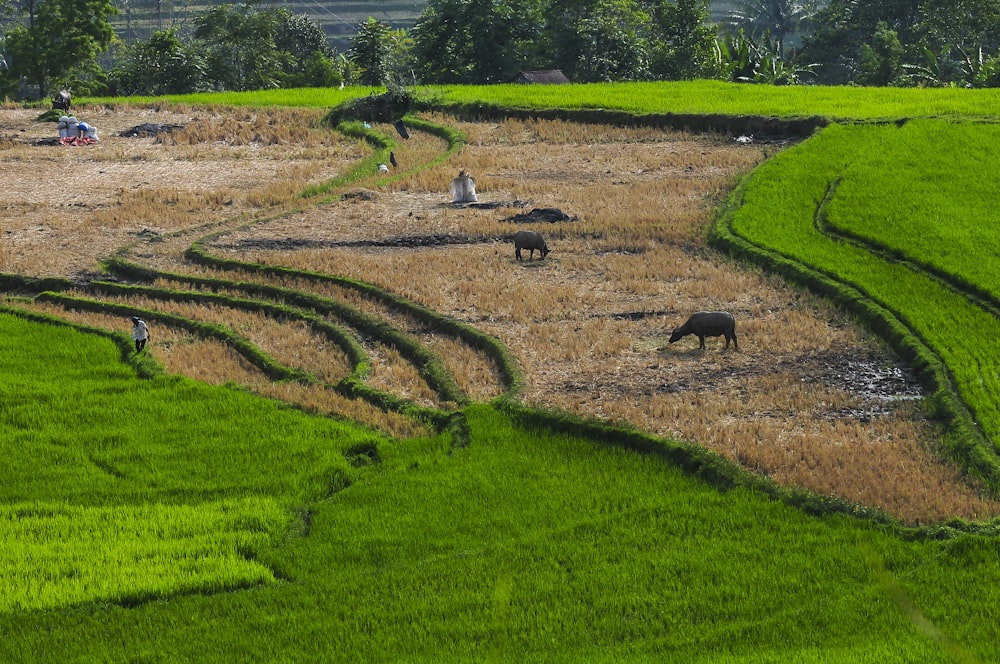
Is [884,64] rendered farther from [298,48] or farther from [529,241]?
[529,241]

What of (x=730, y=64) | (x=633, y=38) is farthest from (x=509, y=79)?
(x=730, y=64)

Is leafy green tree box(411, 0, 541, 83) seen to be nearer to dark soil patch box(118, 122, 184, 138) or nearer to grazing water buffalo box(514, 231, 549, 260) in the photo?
dark soil patch box(118, 122, 184, 138)

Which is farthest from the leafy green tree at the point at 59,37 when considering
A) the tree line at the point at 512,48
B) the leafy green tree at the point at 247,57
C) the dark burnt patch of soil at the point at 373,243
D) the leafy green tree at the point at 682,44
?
the dark burnt patch of soil at the point at 373,243

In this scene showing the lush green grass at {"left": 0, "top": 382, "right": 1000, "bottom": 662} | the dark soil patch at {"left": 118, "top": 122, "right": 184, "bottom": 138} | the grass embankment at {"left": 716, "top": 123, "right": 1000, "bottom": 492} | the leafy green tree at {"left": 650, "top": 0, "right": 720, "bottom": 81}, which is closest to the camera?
the lush green grass at {"left": 0, "top": 382, "right": 1000, "bottom": 662}

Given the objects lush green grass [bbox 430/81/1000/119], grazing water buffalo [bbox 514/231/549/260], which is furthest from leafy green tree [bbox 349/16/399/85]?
grazing water buffalo [bbox 514/231/549/260]

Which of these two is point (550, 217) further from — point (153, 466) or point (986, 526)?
point (986, 526)

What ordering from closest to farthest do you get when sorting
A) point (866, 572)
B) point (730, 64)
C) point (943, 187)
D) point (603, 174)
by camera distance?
point (866, 572) < point (943, 187) < point (603, 174) < point (730, 64)
